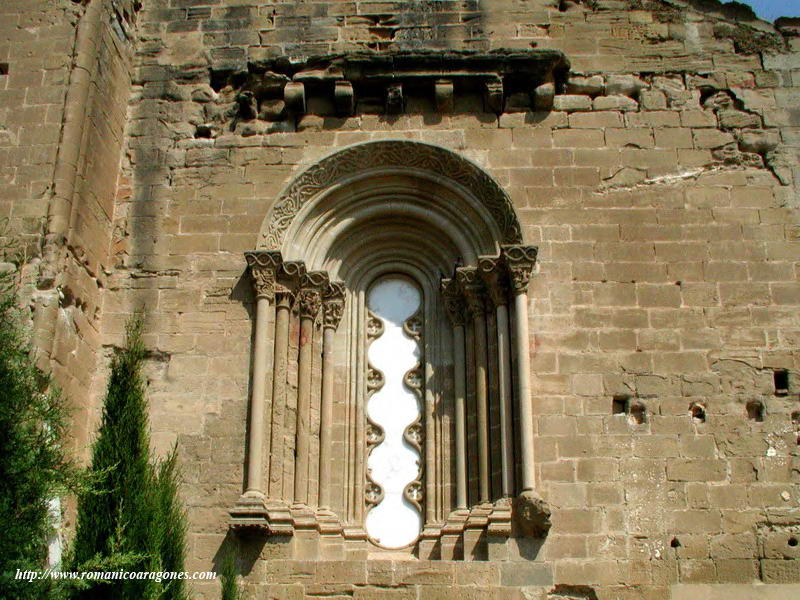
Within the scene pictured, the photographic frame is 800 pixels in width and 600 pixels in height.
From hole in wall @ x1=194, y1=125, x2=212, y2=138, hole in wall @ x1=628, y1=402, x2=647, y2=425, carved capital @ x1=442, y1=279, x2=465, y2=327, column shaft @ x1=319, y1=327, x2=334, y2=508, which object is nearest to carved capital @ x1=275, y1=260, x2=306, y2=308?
column shaft @ x1=319, y1=327, x2=334, y2=508

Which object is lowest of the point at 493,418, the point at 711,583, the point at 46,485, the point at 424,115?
the point at 711,583

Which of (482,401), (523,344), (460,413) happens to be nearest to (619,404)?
(523,344)

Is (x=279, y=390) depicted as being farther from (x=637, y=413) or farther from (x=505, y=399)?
(x=637, y=413)

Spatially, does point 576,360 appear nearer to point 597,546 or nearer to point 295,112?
point 597,546

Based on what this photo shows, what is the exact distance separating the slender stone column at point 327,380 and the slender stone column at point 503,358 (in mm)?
1519

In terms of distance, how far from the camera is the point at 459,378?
37.6 ft

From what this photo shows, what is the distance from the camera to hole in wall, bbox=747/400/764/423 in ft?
35.2

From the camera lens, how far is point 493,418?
10977 millimetres

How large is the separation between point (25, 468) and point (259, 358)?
250 cm

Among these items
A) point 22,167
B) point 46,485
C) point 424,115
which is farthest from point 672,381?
point 22,167

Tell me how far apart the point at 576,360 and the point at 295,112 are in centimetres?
403

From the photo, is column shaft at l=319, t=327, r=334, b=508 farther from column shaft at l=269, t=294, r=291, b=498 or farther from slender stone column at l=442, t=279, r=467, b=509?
slender stone column at l=442, t=279, r=467, b=509

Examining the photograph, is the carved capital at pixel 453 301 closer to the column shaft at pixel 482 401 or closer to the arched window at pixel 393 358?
the arched window at pixel 393 358

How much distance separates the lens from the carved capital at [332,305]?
38.5ft
